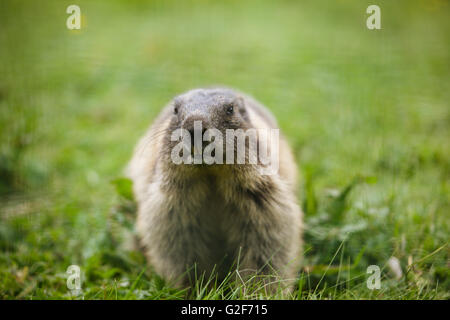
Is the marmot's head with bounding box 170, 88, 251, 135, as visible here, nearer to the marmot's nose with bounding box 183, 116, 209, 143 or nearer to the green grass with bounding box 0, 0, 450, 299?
the marmot's nose with bounding box 183, 116, 209, 143

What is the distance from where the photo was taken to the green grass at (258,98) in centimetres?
414

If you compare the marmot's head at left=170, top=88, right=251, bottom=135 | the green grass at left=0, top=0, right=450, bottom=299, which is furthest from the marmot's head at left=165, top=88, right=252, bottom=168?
the green grass at left=0, top=0, right=450, bottom=299

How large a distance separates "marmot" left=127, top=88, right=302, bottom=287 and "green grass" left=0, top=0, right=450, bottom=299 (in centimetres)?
27

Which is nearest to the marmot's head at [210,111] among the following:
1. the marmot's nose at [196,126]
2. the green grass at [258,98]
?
the marmot's nose at [196,126]

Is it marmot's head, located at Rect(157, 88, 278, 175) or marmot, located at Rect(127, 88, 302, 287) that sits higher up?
marmot's head, located at Rect(157, 88, 278, 175)

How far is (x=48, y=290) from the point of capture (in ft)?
12.7

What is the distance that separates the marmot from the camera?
3.52 metres

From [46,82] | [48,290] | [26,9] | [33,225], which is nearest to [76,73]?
[46,82]

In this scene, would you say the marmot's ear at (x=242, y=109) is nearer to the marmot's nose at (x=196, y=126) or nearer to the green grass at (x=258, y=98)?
the marmot's nose at (x=196, y=126)

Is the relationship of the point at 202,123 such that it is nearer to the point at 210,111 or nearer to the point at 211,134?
the point at 211,134

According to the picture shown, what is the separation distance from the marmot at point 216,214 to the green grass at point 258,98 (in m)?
0.27

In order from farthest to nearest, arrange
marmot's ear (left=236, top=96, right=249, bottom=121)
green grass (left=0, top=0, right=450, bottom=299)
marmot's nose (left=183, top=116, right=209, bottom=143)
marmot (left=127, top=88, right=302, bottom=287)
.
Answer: green grass (left=0, top=0, right=450, bottom=299)
marmot's ear (left=236, top=96, right=249, bottom=121)
marmot (left=127, top=88, right=302, bottom=287)
marmot's nose (left=183, top=116, right=209, bottom=143)

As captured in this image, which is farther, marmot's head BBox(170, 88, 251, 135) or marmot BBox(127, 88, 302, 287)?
marmot BBox(127, 88, 302, 287)

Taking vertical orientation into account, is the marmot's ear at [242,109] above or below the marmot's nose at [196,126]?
above
